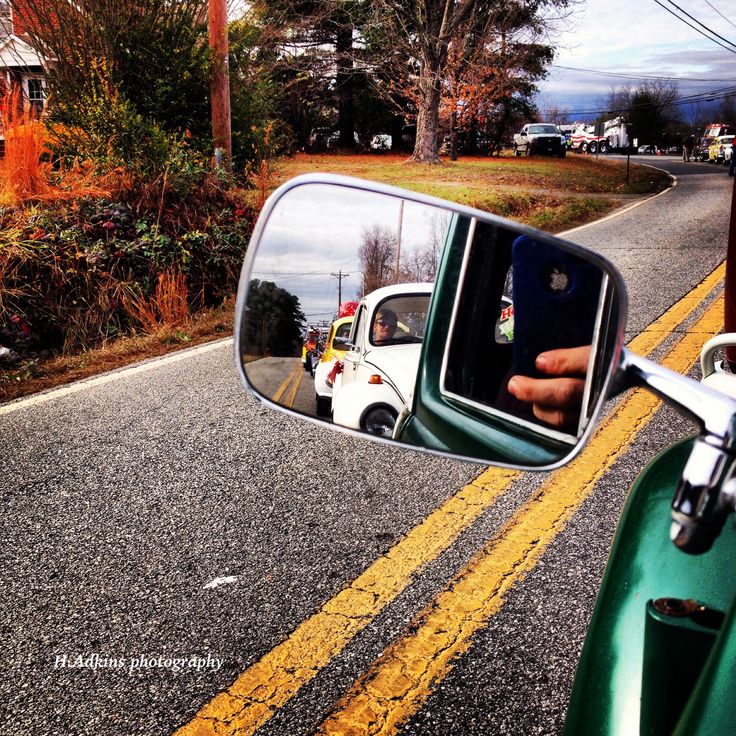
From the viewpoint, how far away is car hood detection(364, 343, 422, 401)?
3.75 ft

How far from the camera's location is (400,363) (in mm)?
1149

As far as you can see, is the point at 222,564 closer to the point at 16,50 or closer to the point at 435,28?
the point at 16,50

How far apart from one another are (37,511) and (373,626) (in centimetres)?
162

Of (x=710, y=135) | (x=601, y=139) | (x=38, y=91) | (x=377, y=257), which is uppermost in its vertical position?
(x=601, y=139)

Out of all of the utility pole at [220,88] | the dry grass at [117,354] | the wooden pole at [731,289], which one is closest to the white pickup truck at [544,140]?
the utility pole at [220,88]

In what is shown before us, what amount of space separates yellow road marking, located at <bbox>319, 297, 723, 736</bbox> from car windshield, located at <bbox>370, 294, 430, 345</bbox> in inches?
49.6

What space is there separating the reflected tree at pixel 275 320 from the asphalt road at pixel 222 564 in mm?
1232

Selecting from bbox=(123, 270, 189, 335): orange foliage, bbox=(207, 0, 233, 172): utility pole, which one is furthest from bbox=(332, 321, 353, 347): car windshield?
bbox=(207, 0, 233, 172): utility pole

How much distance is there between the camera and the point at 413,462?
→ 3732 millimetres

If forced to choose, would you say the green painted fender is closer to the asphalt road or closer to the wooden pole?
the asphalt road

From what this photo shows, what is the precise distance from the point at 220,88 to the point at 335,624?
992 centimetres

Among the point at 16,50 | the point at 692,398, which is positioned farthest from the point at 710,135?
the point at 692,398

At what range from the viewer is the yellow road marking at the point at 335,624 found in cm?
202

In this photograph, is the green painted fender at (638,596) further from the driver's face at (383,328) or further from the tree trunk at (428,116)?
the tree trunk at (428,116)
